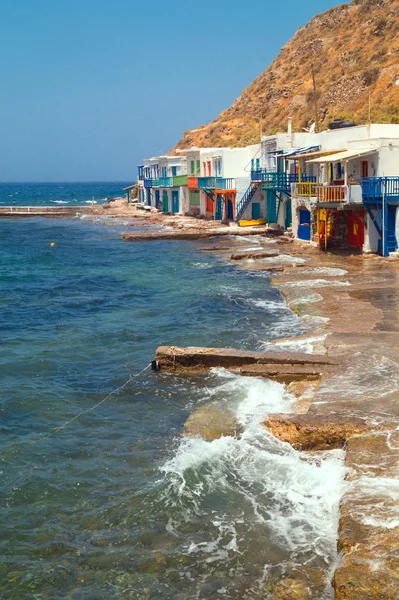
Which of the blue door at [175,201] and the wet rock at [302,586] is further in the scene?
the blue door at [175,201]

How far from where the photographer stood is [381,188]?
2992cm

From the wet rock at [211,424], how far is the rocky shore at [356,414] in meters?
0.06

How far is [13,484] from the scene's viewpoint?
10.7 meters

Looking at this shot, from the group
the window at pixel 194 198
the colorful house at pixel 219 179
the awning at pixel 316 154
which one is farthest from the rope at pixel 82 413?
the window at pixel 194 198

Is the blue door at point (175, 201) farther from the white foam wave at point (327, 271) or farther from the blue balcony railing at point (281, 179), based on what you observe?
the white foam wave at point (327, 271)

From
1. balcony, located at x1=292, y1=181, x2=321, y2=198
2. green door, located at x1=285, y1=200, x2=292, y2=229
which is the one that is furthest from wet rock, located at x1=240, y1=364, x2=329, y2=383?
green door, located at x1=285, y1=200, x2=292, y2=229

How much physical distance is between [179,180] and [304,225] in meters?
28.5

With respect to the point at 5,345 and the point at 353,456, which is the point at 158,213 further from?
the point at 353,456

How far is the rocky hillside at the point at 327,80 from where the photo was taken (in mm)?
69375

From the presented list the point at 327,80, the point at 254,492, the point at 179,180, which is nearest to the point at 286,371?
the point at 254,492

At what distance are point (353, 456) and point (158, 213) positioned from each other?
2469 inches

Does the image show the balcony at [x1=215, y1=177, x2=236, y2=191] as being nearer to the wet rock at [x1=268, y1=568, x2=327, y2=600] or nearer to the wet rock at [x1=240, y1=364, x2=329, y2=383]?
the wet rock at [x1=240, y1=364, x2=329, y2=383]

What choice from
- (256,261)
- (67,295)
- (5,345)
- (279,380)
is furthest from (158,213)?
(279,380)

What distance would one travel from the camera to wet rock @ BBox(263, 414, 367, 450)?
1089cm
